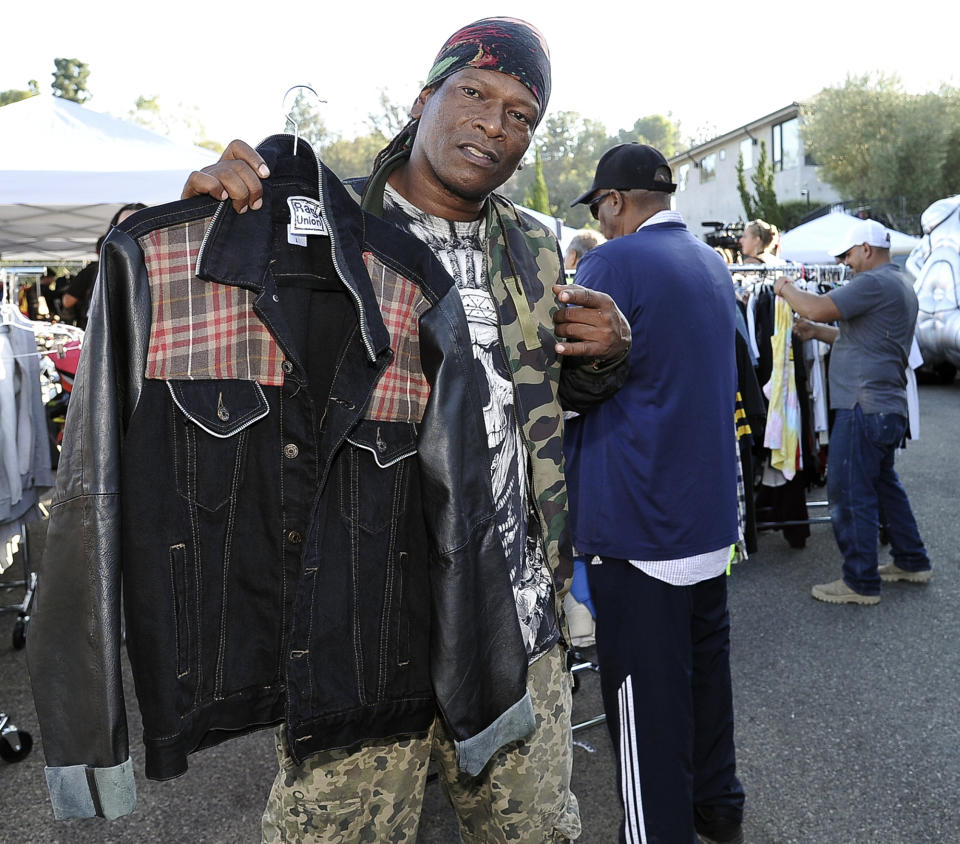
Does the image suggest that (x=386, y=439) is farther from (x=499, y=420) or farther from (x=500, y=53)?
(x=500, y=53)

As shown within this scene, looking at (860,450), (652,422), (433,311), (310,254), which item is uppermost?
(310,254)

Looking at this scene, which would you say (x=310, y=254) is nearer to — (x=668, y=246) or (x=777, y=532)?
(x=668, y=246)

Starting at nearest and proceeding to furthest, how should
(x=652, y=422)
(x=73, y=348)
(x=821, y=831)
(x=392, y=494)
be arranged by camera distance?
(x=392, y=494)
(x=652, y=422)
(x=821, y=831)
(x=73, y=348)

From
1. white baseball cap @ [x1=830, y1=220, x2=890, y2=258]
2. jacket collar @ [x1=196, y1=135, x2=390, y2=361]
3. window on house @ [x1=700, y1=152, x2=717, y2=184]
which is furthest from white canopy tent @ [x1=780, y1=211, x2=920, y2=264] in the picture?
window on house @ [x1=700, y1=152, x2=717, y2=184]

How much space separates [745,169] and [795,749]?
3743 centimetres

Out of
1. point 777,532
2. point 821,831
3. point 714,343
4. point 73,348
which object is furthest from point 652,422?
point 777,532

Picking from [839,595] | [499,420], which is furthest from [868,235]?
[499,420]

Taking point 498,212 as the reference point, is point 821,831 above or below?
below

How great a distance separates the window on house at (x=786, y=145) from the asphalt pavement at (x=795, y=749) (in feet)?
111

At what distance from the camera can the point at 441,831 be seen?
10.2 ft

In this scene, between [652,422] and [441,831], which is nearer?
[652,422]

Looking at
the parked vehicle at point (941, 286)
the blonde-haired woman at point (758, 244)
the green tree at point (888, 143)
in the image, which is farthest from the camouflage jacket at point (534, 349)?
the green tree at point (888, 143)

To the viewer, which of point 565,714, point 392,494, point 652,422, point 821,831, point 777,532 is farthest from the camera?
point 777,532

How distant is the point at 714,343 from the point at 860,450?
10.1ft
